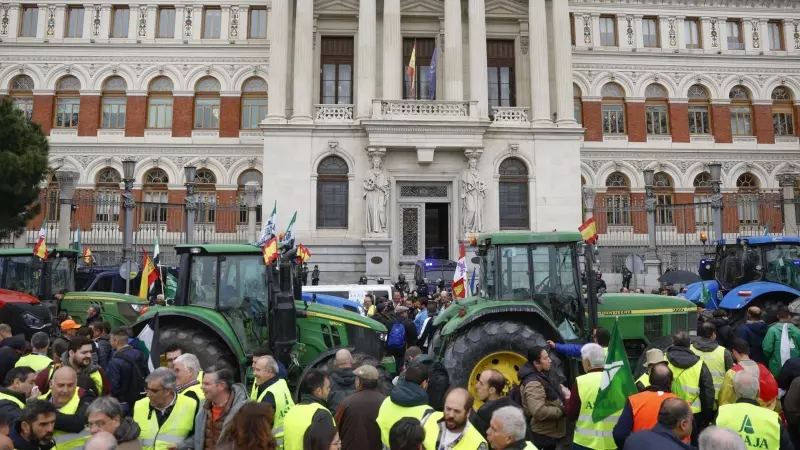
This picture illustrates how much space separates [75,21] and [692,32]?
119 ft

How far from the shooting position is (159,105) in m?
36.1

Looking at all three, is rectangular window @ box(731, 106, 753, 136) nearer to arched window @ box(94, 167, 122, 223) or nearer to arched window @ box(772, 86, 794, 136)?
arched window @ box(772, 86, 794, 136)

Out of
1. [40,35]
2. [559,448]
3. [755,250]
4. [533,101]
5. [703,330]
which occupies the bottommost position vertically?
[559,448]

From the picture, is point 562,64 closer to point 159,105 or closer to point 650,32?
point 650,32

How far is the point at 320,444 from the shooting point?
15.0 feet

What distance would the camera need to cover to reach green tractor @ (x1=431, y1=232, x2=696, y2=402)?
8.45 m

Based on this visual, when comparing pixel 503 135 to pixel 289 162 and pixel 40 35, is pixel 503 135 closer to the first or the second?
pixel 289 162

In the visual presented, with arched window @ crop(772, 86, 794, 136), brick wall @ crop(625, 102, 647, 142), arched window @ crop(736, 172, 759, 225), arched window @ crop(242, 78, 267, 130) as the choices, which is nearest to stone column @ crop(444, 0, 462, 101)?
arched window @ crop(242, 78, 267, 130)

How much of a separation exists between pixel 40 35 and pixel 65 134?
589 cm

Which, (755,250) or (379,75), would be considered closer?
(755,250)

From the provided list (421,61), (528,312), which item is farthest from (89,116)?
(528,312)

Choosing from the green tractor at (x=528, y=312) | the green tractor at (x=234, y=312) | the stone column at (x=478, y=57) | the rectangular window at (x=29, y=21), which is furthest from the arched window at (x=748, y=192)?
the rectangular window at (x=29, y=21)

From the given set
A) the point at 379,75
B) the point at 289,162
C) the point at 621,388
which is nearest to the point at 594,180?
the point at 379,75

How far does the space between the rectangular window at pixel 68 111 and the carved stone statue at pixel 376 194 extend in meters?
19.4
